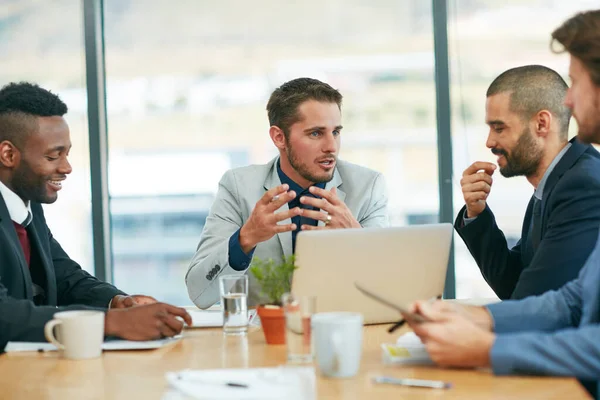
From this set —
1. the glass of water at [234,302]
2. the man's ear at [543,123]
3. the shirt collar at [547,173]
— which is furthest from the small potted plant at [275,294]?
the man's ear at [543,123]

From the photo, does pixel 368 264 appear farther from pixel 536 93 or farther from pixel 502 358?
pixel 536 93

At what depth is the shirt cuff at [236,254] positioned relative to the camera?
282cm

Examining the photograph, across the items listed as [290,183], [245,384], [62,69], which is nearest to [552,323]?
[245,384]

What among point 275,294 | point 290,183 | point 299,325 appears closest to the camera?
point 299,325

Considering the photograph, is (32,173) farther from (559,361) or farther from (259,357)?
(559,361)

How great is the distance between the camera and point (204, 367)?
1.81 m

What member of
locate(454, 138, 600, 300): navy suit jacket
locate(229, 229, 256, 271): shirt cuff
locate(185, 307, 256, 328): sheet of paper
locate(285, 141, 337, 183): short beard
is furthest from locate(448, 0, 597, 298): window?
locate(185, 307, 256, 328): sheet of paper

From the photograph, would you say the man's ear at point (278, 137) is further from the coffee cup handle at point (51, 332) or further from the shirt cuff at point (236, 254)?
the coffee cup handle at point (51, 332)

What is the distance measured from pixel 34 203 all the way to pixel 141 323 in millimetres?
1059

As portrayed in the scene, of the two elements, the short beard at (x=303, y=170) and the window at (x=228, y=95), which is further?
Answer: the window at (x=228, y=95)

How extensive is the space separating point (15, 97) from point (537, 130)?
73.0 inches

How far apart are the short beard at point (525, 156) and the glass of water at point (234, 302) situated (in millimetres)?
1176

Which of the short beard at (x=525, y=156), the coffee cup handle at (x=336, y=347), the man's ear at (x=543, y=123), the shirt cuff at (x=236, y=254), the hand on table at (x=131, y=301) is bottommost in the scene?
the hand on table at (x=131, y=301)

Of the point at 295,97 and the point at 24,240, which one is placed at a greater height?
the point at 295,97
